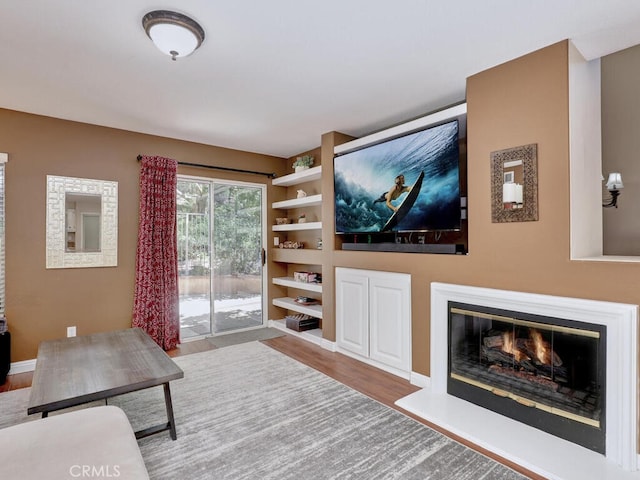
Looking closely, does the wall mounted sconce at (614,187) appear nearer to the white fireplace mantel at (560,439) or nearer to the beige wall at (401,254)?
the beige wall at (401,254)

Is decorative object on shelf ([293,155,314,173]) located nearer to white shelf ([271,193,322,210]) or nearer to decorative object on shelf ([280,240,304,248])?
white shelf ([271,193,322,210])

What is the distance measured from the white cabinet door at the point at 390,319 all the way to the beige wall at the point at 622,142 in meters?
1.60

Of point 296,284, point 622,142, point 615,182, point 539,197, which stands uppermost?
point 622,142

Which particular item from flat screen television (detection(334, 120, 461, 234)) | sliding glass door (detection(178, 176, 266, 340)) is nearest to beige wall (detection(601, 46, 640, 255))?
flat screen television (detection(334, 120, 461, 234))

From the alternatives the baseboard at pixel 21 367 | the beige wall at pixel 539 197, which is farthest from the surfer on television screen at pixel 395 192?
the baseboard at pixel 21 367

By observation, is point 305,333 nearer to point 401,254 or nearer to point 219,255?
point 219,255

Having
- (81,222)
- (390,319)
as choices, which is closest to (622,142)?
(390,319)

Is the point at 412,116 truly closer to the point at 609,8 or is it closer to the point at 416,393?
the point at 609,8

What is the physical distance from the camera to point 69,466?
1.22m

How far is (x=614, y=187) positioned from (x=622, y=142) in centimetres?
41

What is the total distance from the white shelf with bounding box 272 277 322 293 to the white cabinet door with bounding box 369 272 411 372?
3.31 feet

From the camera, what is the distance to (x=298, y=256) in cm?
467

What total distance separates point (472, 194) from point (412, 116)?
1.26 meters

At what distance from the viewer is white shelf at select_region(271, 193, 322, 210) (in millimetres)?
4320
